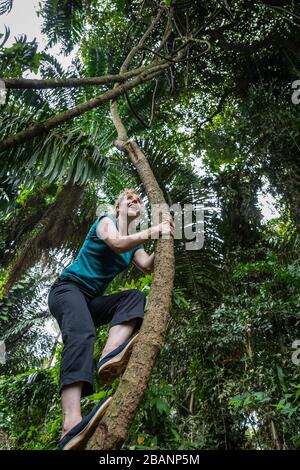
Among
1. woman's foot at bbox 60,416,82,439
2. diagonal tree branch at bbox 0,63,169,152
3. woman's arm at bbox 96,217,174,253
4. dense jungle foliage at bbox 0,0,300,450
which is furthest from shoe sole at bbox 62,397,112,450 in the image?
diagonal tree branch at bbox 0,63,169,152

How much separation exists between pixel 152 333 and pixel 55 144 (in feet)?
8.23

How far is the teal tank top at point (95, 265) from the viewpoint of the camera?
2.56m

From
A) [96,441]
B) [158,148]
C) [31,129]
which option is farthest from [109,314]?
[158,148]

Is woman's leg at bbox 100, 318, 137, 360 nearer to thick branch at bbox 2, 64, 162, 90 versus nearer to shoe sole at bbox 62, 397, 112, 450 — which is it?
shoe sole at bbox 62, 397, 112, 450

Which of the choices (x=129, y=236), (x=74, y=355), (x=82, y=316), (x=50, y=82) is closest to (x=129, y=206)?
(x=129, y=236)

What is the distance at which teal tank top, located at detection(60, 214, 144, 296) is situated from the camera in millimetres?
2557

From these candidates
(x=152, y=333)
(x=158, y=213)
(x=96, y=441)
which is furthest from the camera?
(x=158, y=213)

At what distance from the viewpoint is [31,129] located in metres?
2.63

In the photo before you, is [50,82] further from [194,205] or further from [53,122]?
[194,205]

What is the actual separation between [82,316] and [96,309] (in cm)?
30

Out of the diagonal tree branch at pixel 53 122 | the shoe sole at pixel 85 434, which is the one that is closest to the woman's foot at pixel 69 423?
the shoe sole at pixel 85 434

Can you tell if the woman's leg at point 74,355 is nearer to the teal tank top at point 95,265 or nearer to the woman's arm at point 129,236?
the teal tank top at point 95,265

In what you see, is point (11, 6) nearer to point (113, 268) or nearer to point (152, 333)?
point (113, 268)

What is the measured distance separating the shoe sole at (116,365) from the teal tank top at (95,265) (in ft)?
1.95
